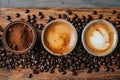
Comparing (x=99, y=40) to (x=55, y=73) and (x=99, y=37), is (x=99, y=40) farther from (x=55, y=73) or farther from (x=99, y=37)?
(x=55, y=73)

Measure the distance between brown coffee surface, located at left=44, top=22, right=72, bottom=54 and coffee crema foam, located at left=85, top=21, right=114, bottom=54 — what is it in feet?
0.42

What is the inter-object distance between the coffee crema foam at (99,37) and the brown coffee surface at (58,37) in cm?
13

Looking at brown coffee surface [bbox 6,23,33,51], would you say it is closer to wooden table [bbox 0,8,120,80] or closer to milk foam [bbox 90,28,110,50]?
wooden table [bbox 0,8,120,80]

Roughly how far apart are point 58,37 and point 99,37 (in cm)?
26

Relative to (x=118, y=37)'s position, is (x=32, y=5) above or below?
above

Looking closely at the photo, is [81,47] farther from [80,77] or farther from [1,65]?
[1,65]

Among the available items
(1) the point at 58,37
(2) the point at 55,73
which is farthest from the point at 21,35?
(2) the point at 55,73

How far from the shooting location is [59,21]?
2.07 meters

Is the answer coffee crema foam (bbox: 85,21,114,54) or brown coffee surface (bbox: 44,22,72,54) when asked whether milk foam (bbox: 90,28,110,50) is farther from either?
brown coffee surface (bbox: 44,22,72,54)

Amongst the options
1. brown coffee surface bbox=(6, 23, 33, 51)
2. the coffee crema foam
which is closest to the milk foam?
the coffee crema foam

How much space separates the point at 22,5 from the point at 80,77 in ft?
2.09

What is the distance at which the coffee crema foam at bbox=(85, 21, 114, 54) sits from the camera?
2.07 meters

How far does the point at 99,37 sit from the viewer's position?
2.08 m

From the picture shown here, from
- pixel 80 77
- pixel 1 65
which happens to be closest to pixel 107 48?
pixel 80 77
